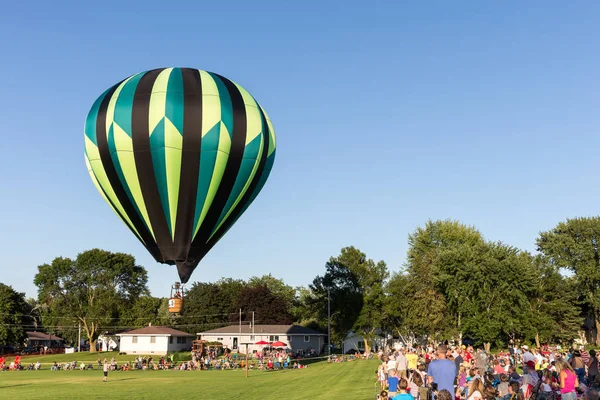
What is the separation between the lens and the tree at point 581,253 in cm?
6925

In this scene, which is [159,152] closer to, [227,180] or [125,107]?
[125,107]

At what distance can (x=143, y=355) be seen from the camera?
234 ft

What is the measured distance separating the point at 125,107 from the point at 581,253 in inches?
2467

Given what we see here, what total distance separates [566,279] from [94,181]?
59962mm

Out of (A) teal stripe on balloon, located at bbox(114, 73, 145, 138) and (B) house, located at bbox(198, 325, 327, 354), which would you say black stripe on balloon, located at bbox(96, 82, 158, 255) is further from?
(B) house, located at bbox(198, 325, 327, 354)

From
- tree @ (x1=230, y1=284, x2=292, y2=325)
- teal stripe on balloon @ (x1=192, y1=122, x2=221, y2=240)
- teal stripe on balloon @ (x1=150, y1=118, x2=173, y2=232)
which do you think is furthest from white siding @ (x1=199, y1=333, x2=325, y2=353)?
teal stripe on balloon @ (x1=150, y1=118, x2=173, y2=232)

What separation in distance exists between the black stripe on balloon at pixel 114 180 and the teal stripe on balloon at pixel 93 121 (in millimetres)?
266

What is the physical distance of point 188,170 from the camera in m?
25.9

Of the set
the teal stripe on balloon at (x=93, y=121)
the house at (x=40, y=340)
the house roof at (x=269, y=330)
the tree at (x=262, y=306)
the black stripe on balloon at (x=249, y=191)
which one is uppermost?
the teal stripe on balloon at (x=93, y=121)

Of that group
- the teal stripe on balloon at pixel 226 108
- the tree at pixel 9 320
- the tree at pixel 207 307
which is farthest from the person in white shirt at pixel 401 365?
the tree at pixel 207 307

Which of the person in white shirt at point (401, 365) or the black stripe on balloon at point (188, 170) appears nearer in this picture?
the person in white shirt at point (401, 365)

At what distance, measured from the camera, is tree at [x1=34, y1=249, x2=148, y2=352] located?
8944 cm

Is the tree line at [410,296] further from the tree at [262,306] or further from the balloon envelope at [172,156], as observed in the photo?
the balloon envelope at [172,156]

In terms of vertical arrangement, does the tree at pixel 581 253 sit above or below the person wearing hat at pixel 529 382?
above
